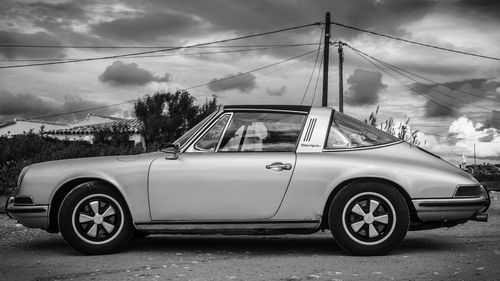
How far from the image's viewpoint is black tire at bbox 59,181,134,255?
19.2ft

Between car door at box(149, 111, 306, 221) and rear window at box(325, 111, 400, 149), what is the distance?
0.35 meters


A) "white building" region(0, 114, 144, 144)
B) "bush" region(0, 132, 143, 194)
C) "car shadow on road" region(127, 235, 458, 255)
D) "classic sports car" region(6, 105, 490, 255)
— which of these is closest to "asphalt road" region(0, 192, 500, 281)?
"car shadow on road" region(127, 235, 458, 255)

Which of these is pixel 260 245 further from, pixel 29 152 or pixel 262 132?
pixel 29 152

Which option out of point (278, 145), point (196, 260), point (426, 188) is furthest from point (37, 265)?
point (426, 188)

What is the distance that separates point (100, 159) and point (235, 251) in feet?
5.41

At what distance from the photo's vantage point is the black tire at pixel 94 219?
19.2 ft

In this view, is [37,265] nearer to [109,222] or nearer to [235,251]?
[109,222]

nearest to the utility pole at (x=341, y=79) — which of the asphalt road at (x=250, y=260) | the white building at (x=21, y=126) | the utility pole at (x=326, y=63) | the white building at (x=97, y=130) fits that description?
the utility pole at (x=326, y=63)

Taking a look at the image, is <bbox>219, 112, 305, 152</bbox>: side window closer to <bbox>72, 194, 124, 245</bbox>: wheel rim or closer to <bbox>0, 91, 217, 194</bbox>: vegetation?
<bbox>72, 194, 124, 245</bbox>: wheel rim

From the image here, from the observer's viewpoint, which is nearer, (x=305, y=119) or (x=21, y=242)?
(x=305, y=119)

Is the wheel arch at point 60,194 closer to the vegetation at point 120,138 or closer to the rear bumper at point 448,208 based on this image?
the rear bumper at point 448,208

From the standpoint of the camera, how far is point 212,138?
5.98 m

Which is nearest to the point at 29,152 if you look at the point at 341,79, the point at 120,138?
the point at 120,138

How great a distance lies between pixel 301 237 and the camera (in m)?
7.54
